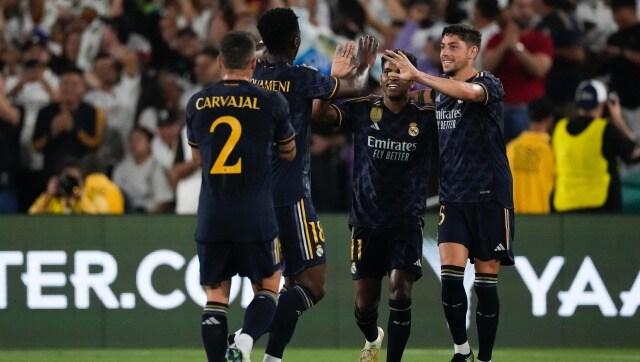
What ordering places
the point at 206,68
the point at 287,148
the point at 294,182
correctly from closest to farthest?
the point at 287,148 → the point at 294,182 → the point at 206,68

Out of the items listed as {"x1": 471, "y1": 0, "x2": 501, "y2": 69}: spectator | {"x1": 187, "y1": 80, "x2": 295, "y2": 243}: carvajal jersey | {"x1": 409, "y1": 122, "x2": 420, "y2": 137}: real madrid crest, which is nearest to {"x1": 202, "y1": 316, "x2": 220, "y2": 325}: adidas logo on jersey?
{"x1": 187, "y1": 80, "x2": 295, "y2": 243}: carvajal jersey

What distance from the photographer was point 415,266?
32.8 ft

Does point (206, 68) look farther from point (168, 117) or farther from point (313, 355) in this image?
point (313, 355)

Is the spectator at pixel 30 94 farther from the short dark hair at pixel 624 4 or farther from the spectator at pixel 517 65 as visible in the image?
the short dark hair at pixel 624 4

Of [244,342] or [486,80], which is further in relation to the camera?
[486,80]

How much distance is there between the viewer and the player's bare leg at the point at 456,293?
9.91 m

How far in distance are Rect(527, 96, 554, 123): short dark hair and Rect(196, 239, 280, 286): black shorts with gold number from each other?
5724 mm

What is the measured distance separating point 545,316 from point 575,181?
5.22 ft

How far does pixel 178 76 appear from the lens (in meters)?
15.8

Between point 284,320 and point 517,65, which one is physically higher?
point 517,65

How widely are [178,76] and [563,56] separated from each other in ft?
14.2

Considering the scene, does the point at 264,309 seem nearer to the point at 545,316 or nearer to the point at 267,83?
the point at 267,83

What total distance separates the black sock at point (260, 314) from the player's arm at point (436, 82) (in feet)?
5.81

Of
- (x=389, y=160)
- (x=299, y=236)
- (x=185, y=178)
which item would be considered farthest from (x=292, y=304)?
(x=185, y=178)
